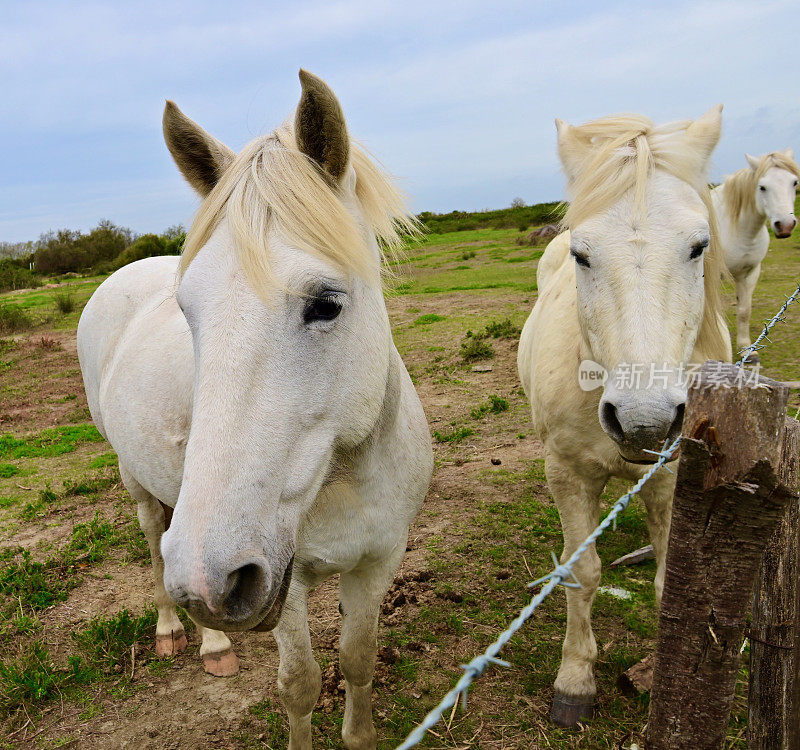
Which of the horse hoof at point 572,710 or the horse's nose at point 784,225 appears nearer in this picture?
the horse hoof at point 572,710

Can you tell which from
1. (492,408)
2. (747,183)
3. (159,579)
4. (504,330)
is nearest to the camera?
(159,579)

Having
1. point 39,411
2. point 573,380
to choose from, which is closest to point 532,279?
point 39,411

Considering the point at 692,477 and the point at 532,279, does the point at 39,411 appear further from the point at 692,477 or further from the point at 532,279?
the point at 532,279

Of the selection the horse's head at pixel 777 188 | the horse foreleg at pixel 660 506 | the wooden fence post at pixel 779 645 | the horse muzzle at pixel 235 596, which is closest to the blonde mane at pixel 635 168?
the horse foreleg at pixel 660 506

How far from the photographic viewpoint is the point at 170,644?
325 cm

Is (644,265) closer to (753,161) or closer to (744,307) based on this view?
(744,307)

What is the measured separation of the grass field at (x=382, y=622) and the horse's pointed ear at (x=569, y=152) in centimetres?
96

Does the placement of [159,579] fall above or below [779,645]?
below

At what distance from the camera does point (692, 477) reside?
115 centimetres

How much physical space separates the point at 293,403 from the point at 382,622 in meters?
2.36

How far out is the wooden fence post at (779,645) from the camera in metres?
1.60

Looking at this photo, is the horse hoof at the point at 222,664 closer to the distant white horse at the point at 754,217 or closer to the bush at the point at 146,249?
the distant white horse at the point at 754,217

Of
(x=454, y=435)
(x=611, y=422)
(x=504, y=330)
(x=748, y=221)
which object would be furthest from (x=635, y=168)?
(x=748, y=221)

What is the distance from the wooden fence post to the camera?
1604 mm
